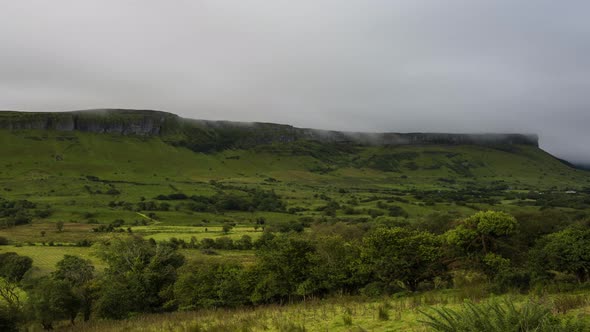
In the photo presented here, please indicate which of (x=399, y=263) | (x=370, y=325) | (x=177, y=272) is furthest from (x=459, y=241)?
(x=177, y=272)

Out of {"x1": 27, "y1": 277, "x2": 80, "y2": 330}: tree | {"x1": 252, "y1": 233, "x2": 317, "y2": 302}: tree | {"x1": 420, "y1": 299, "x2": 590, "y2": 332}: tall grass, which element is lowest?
{"x1": 27, "y1": 277, "x2": 80, "y2": 330}: tree

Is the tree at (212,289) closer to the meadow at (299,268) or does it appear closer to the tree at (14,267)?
the meadow at (299,268)

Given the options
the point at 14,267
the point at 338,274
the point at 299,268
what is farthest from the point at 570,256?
the point at 14,267

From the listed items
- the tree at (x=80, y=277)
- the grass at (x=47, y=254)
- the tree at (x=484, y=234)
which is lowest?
the grass at (x=47, y=254)

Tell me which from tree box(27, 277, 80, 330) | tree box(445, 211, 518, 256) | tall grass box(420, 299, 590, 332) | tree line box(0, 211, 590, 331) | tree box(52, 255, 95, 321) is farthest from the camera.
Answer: tree box(52, 255, 95, 321)

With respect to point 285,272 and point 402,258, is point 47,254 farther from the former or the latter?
point 402,258

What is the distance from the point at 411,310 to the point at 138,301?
110 feet

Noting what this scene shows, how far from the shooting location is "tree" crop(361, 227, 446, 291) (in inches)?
1377

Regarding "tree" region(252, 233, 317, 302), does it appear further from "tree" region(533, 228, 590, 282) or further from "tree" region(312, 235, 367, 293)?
"tree" region(533, 228, 590, 282)

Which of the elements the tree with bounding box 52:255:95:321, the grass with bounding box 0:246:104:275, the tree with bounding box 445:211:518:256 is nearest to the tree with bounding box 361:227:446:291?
the tree with bounding box 445:211:518:256

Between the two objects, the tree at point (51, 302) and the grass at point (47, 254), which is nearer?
the tree at point (51, 302)

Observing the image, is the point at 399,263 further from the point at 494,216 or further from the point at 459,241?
the point at 494,216

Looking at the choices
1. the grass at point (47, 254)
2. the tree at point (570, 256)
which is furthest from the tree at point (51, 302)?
the tree at point (570, 256)

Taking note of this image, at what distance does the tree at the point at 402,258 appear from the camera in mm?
34969
